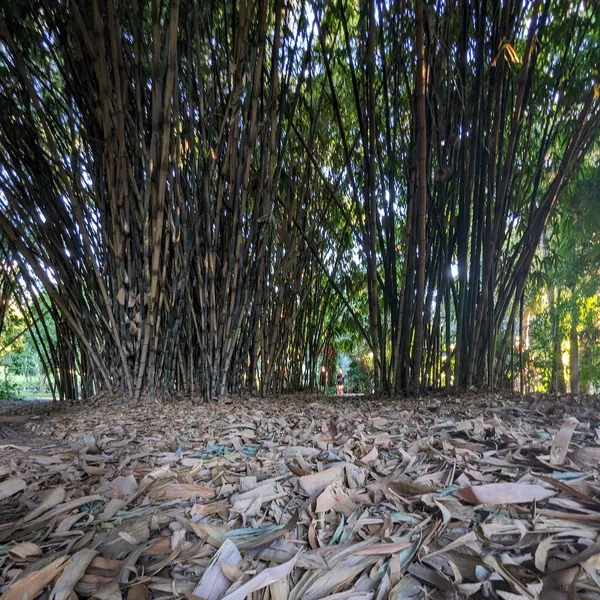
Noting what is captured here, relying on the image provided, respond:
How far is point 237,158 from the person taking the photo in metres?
2.05

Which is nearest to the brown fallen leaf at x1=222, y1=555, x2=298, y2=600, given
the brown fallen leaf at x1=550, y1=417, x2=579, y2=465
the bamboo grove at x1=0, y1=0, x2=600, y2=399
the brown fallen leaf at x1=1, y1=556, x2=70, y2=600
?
the brown fallen leaf at x1=1, y1=556, x2=70, y2=600

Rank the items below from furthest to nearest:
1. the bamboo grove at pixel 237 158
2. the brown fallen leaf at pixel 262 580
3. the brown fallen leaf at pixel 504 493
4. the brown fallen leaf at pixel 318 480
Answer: the bamboo grove at pixel 237 158, the brown fallen leaf at pixel 318 480, the brown fallen leaf at pixel 504 493, the brown fallen leaf at pixel 262 580

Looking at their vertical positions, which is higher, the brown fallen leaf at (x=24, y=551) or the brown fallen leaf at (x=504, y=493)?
the brown fallen leaf at (x=504, y=493)

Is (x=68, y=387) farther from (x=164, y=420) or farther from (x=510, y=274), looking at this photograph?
(x=510, y=274)

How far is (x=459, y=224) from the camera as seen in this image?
1867 millimetres

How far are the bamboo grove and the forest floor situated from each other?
943 millimetres

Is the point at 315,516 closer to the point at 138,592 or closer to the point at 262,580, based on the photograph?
the point at 262,580

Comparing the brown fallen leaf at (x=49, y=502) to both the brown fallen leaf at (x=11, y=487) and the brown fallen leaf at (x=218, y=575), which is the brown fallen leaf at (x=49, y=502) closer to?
the brown fallen leaf at (x=11, y=487)

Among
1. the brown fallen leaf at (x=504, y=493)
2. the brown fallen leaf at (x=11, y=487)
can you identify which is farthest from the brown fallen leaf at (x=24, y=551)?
the brown fallen leaf at (x=504, y=493)

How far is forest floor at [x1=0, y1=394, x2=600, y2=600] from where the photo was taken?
0.48 m

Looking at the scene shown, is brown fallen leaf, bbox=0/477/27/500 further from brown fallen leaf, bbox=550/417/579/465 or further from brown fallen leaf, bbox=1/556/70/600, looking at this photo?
brown fallen leaf, bbox=550/417/579/465

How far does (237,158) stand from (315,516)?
179 centimetres

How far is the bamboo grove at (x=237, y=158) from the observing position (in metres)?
1.67

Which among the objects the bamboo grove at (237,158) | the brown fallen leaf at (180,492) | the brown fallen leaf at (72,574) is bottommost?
the brown fallen leaf at (72,574)
